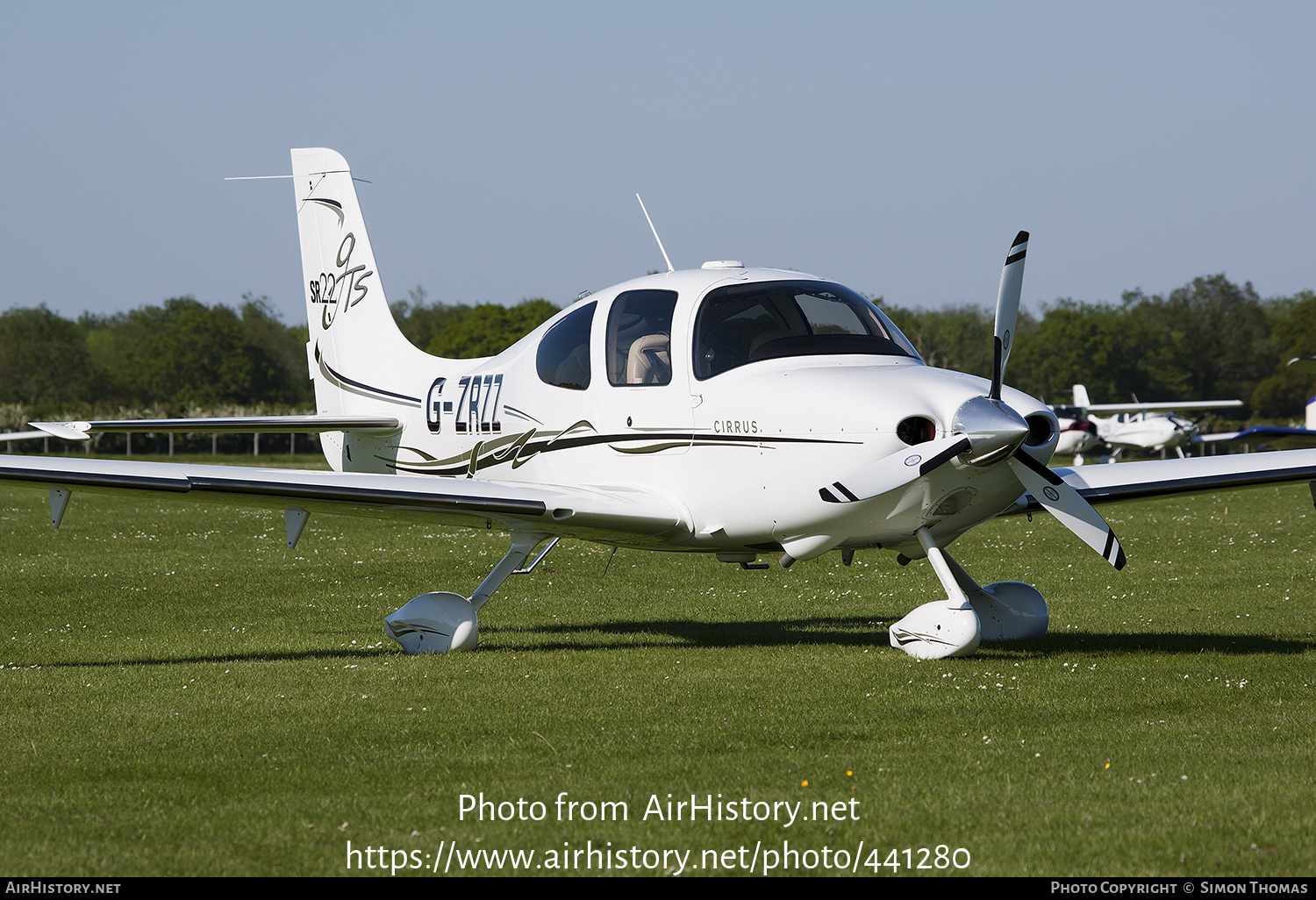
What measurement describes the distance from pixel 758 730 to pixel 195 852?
2.94 m

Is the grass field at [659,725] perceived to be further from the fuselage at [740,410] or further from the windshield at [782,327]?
the windshield at [782,327]

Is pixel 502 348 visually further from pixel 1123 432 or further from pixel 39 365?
pixel 1123 432

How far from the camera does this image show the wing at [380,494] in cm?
832

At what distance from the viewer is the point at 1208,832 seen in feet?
14.8

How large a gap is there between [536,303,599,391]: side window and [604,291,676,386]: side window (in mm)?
282

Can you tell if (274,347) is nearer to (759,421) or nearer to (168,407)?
(168,407)

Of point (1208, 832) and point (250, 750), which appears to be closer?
point (1208, 832)

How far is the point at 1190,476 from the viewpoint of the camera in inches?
361

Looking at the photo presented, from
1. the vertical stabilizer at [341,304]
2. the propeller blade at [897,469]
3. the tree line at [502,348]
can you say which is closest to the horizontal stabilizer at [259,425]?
the vertical stabilizer at [341,304]

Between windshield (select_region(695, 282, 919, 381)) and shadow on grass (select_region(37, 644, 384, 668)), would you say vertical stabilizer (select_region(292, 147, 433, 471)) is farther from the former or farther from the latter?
windshield (select_region(695, 282, 919, 381))

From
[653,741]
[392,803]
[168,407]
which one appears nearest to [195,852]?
[392,803]

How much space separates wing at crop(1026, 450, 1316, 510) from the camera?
9023mm

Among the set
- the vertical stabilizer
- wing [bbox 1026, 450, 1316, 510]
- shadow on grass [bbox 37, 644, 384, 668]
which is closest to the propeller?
wing [bbox 1026, 450, 1316, 510]
